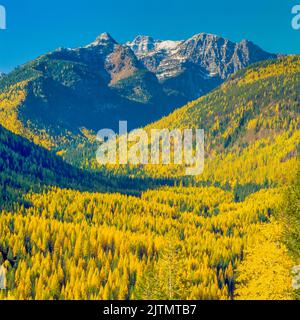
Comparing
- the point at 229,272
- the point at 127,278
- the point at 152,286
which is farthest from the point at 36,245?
the point at 152,286

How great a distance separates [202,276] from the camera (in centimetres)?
17938

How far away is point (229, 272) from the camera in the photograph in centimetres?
19100

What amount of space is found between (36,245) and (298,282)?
167 m
